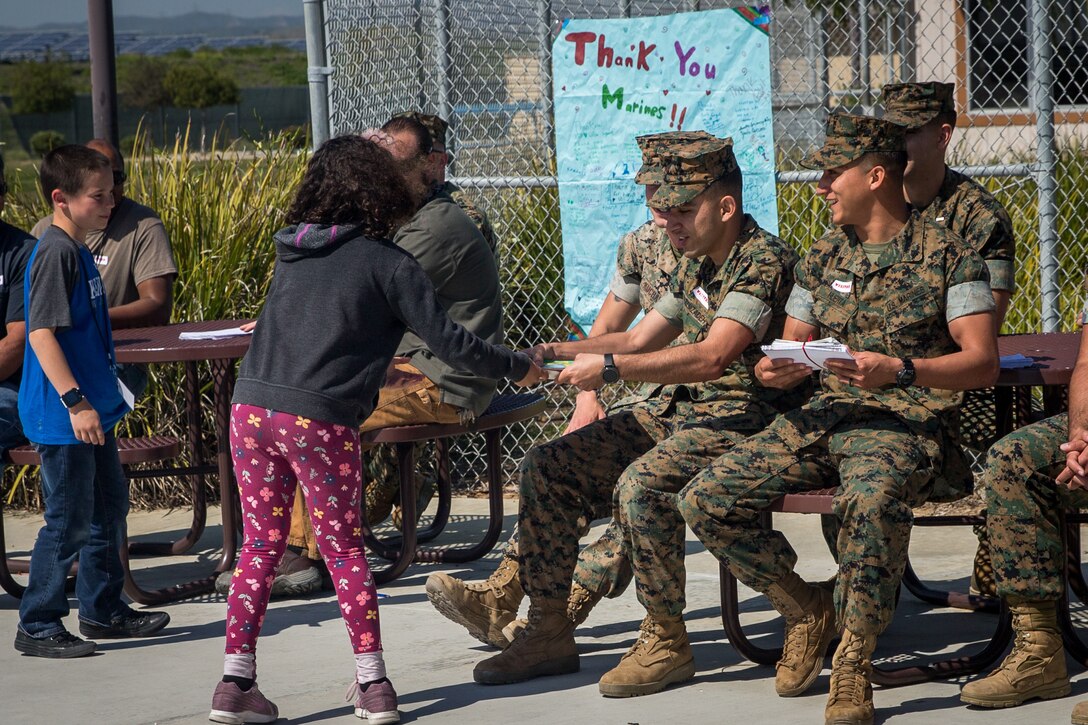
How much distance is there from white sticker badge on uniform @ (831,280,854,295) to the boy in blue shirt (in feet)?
7.92

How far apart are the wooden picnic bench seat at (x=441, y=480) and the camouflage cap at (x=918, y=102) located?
189 centimetres

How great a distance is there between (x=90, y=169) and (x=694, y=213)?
2.06 m

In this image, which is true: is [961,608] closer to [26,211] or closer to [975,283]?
[975,283]

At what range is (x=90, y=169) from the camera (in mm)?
4797

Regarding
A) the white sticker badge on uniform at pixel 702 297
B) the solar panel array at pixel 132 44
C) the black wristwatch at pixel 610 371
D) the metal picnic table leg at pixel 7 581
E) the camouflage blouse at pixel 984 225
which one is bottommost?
the metal picnic table leg at pixel 7 581

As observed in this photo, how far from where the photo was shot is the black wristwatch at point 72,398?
4582mm

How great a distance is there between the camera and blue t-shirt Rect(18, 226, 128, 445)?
464cm

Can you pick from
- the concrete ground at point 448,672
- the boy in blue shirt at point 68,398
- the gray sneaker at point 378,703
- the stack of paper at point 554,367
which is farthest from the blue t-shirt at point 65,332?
the stack of paper at point 554,367

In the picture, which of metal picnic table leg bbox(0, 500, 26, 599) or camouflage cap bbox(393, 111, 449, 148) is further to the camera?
camouflage cap bbox(393, 111, 449, 148)

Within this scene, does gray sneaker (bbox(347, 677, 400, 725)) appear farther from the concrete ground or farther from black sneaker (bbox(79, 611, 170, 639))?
black sneaker (bbox(79, 611, 170, 639))

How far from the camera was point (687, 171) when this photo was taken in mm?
4348

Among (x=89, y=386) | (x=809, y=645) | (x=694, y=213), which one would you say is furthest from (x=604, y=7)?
(x=809, y=645)

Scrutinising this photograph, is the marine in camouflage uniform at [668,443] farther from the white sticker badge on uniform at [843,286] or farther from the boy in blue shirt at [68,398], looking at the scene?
the boy in blue shirt at [68,398]

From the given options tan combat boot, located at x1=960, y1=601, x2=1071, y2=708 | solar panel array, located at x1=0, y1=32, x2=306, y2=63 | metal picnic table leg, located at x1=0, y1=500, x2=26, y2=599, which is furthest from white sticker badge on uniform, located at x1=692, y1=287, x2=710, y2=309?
solar panel array, located at x1=0, y1=32, x2=306, y2=63
